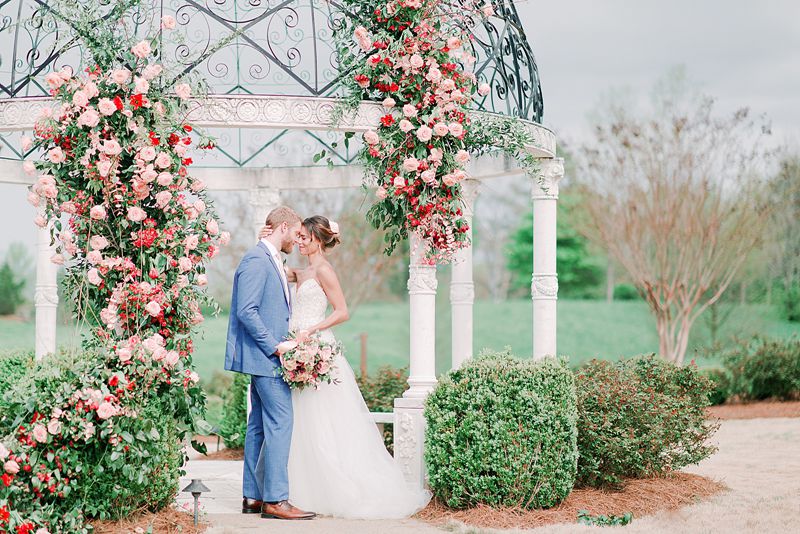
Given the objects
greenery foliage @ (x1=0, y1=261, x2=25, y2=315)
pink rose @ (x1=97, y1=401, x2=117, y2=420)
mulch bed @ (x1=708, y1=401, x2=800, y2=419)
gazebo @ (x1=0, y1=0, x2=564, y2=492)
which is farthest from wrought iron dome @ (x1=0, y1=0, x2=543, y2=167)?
greenery foliage @ (x1=0, y1=261, x2=25, y2=315)

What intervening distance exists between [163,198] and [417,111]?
86.7 inches

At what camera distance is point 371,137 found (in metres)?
7.74

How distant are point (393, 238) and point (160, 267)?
6.96 feet

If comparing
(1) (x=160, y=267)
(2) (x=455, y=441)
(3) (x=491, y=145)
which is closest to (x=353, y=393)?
(2) (x=455, y=441)

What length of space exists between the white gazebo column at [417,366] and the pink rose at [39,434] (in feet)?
9.59

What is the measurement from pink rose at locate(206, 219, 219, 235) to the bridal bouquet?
94cm

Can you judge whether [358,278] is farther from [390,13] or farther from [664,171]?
[390,13]

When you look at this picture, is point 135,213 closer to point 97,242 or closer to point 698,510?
point 97,242

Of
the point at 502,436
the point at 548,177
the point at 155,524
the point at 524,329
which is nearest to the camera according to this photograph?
the point at 155,524

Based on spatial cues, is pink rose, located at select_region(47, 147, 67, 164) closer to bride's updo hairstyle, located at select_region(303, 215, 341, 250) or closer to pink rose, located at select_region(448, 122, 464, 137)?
bride's updo hairstyle, located at select_region(303, 215, 341, 250)

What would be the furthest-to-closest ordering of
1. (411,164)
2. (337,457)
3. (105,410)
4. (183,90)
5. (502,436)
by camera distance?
(411,164) → (337,457) → (502,436) → (183,90) → (105,410)

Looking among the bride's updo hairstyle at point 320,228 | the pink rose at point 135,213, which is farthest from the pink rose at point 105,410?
the bride's updo hairstyle at point 320,228

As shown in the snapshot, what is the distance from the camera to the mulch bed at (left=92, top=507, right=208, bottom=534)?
625cm

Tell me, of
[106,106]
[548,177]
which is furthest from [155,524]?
[548,177]
